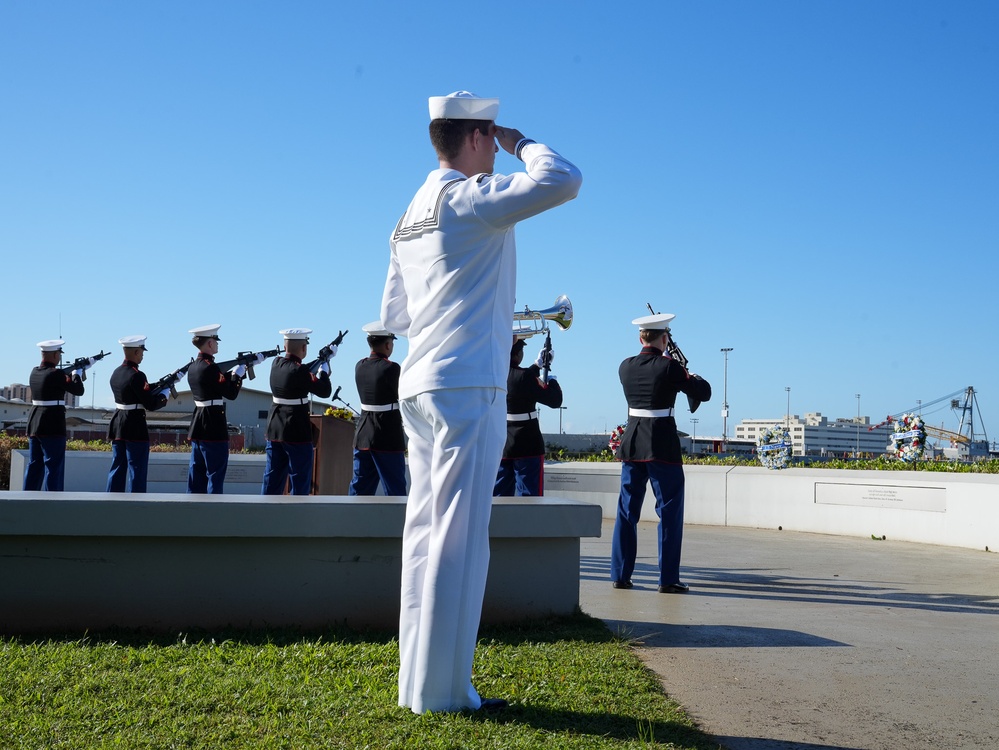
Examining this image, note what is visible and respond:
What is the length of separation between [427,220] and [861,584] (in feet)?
19.7

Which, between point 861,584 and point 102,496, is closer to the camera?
point 102,496

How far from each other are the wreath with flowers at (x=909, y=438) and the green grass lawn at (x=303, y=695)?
36.0 ft

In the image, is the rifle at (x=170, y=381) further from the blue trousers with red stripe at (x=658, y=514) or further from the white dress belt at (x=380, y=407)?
the blue trousers with red stripe at (x=658, y=514)

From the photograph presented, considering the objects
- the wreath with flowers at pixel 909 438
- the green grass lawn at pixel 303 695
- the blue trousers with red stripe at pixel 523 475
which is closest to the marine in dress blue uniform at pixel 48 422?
the blue trousers with red stripe at pixel 523 475

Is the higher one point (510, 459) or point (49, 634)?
point (510, 459)

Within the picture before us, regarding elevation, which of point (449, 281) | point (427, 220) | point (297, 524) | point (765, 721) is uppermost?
point (427, 220)

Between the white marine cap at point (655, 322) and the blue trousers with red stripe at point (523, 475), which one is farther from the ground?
the white marine cap at point (655, 322)

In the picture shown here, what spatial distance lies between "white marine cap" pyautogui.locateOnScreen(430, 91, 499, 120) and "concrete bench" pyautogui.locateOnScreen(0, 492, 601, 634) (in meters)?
2.38

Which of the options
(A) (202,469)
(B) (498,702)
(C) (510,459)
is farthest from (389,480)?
(B) (498,702)

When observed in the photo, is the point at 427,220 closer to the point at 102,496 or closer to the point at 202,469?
the point at 102,496

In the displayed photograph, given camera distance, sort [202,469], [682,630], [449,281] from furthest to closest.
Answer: [202,469]
[682,630]
[449,281]

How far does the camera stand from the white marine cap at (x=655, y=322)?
804 cm

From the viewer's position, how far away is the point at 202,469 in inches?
451

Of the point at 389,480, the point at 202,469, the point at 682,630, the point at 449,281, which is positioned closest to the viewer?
the point at 449,281
